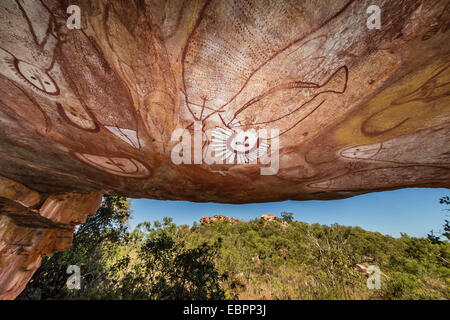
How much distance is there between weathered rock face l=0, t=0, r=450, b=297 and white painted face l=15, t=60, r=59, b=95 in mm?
12

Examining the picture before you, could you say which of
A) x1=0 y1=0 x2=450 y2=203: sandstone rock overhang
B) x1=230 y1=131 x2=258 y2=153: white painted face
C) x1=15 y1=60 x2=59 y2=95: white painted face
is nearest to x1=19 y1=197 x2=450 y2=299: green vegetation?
x1=0 y1=0 x2=450 y2=203: sandstone rock overhang

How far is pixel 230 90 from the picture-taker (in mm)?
1623

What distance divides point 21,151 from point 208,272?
583cm

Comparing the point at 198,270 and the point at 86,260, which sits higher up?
the point at 198,270

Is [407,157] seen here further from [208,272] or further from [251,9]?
[208,272]

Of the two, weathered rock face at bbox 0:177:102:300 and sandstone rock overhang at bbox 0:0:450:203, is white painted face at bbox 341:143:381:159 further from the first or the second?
weathered rock face at bbox 0:177:102:300

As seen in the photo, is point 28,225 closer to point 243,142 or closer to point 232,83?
point 243,142

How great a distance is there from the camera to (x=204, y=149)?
2.48 metres

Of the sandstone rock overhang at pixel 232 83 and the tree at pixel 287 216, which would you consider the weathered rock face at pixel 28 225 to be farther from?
the tree at pixel 287 216

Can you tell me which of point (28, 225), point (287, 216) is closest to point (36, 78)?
point (28, 225)

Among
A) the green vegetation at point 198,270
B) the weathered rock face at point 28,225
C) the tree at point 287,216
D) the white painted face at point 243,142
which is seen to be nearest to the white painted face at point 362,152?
the white painted face at point 243,142

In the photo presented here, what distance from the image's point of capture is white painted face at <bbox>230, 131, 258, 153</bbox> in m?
2.17

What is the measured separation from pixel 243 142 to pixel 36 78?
238 cm
